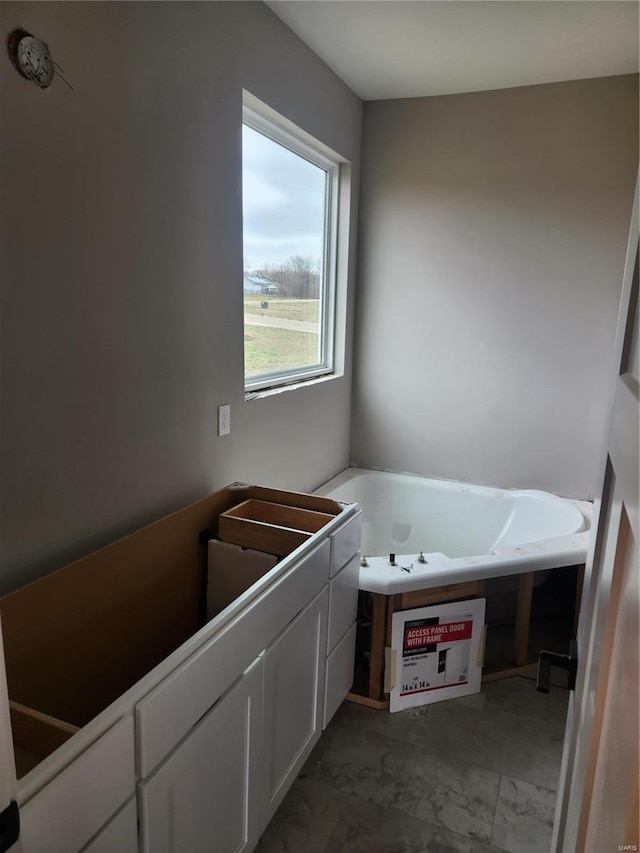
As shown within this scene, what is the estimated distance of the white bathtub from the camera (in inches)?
100

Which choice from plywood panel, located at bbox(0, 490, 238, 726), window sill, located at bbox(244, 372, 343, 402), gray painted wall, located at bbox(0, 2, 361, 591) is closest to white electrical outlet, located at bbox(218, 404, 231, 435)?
gray painted wall, located at bbox(0, 2, 361, 591)

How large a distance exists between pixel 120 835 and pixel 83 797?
0.53ft

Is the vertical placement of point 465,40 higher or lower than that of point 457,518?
higher

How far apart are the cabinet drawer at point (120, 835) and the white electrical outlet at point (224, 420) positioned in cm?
124

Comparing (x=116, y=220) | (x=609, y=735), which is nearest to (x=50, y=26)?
(x=116, y=220)

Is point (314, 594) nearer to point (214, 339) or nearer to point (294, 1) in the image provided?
point (214, 339)

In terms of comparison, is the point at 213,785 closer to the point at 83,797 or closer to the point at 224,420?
the point at 83,797

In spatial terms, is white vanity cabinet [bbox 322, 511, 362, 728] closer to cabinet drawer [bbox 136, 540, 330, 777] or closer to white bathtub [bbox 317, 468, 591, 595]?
cabinet drawer [bbox 136, 540, 330, 777]

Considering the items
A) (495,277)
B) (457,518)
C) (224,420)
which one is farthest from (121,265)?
(457,518)

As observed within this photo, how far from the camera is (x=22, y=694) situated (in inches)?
50.5

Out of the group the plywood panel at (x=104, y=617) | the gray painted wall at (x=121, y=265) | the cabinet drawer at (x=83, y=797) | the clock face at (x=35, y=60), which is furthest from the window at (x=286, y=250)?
the cabinet drawer at (x=83, y=797)

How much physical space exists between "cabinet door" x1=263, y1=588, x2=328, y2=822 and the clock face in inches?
56.1

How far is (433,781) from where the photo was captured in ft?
6.06

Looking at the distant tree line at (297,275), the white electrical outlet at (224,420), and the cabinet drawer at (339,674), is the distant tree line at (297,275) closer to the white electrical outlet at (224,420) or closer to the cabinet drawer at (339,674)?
the white electrical outlet at (224,420)
